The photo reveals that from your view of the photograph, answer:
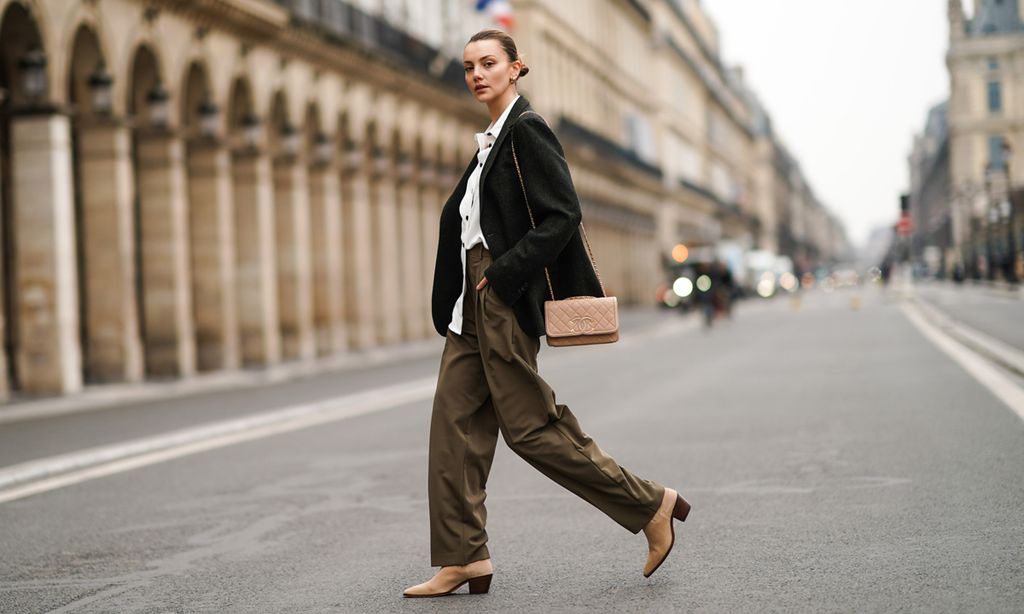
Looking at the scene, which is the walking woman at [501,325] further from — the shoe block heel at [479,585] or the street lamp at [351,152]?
the street lamp at [351,152]

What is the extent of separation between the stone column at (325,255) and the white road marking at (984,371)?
37.8 ft

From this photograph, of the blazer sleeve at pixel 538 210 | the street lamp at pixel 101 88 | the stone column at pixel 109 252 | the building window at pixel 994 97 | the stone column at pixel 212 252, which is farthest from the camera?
the building window at pixel 994 97

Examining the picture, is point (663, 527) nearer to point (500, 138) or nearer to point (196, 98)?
point (500, 138)

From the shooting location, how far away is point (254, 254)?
28547 mm

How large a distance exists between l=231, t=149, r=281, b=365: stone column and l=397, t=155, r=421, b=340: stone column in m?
9.59

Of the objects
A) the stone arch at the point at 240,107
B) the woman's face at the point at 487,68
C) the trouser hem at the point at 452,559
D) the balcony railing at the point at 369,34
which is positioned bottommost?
the trouser hem at the point at 452,559

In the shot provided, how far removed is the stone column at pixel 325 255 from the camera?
1275 inches

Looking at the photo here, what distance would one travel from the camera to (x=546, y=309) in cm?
563

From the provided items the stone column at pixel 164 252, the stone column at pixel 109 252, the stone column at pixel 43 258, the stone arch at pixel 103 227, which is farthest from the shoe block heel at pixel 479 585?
the stone column at pixel 164 252

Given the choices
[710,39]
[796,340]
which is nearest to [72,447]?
[796,340]

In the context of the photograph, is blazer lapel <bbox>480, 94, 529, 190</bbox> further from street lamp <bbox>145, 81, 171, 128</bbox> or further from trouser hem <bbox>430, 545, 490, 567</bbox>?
street lamp <bbox>145, 81, 171, 128</bbox>

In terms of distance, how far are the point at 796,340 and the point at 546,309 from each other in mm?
24843

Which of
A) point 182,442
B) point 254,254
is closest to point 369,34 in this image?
point 254,254

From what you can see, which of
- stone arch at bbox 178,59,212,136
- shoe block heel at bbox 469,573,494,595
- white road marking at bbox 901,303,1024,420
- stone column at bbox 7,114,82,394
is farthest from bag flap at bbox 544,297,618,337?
stone arch at bbox 178,59,212,136
